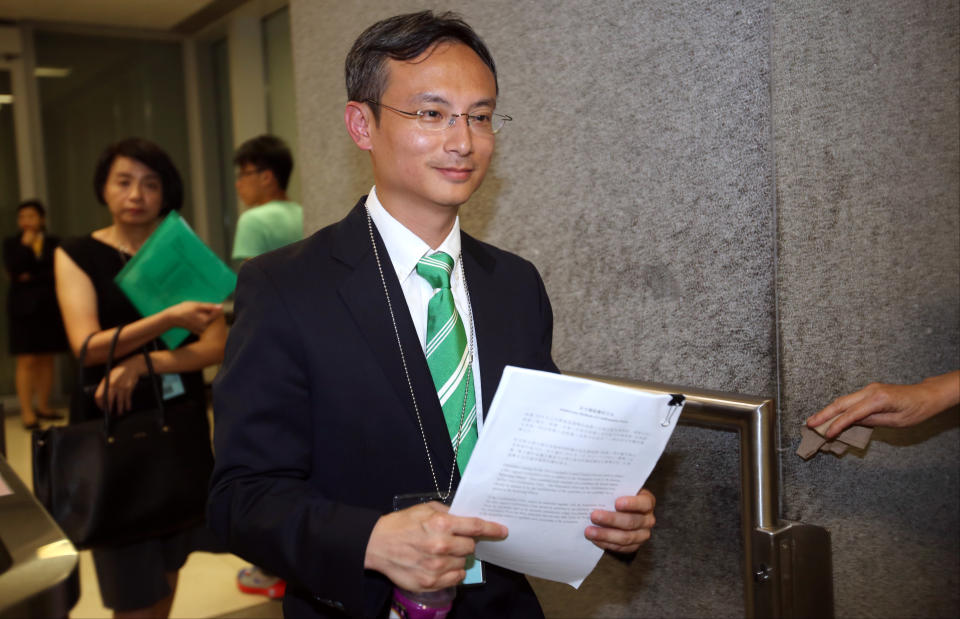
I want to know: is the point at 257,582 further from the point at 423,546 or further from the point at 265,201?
the point at 423,546

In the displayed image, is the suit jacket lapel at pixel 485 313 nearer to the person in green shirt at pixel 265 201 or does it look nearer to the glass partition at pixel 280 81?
the person in green shirt at pixel 265 201

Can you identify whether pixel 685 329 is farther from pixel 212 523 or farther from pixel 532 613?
pixel 212 523

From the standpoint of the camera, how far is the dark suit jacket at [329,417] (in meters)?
1.17

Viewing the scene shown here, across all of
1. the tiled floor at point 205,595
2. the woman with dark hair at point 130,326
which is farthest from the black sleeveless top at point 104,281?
the tiled floor at point 205,595

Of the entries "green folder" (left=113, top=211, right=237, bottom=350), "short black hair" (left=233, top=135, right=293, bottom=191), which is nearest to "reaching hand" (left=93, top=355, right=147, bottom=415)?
"green folder" (left=113, top=211, right=237, bottom=350)

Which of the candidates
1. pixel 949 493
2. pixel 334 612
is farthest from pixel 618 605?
pixel 334 612

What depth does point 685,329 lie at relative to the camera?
1.94 meters

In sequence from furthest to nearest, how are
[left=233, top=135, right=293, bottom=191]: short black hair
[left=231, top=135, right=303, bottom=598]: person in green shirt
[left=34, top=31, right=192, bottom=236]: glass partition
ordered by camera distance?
[left=34, top=31, right=192, bottom=236]: glass partition
[left=233, top=135, right=293, bottom=191]: short black hair
[left=231, top=135, right=303, bottom=598]: person in green shirt

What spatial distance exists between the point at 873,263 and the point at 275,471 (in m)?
1.35

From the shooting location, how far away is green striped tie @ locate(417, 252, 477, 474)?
4.62 feet

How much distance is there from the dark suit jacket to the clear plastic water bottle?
0.03m

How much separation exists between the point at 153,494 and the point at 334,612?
4.19 feet

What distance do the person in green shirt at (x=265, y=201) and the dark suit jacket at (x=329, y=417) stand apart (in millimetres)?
2795

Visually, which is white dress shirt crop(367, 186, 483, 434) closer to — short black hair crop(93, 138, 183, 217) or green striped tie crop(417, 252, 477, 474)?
green striped tie crop(417, 252, 477, 474)
